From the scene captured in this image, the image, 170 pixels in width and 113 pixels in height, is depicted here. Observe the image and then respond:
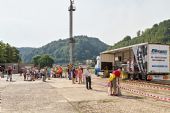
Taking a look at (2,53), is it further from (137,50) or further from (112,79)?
(112,79)

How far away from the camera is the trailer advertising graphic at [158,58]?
32.7 meters

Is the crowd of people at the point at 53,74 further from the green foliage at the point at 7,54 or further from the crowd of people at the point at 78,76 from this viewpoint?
the green foliage at the point at 7,54

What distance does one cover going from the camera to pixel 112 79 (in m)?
20.1

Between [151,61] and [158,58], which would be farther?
[158,58]

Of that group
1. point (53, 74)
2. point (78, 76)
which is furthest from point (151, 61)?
point (53, 74)

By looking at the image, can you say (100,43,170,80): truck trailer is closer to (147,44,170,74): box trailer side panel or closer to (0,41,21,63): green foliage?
(147,44,170,74): box trailer side panel

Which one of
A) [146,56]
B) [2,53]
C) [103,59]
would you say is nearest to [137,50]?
[146,56]

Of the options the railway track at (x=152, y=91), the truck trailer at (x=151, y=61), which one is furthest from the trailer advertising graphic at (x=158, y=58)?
the railway track at (x=152, y=91)

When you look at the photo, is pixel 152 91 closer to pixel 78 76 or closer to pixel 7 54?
pixel 78 76

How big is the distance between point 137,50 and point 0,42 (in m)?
87.5

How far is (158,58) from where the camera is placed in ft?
108

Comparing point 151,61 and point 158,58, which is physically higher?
point 158,58

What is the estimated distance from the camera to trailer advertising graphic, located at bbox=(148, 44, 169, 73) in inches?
1286

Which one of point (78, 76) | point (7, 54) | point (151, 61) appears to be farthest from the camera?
point (7, 54)
